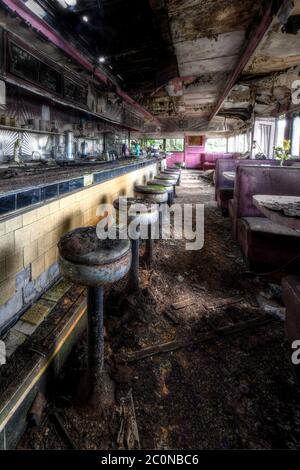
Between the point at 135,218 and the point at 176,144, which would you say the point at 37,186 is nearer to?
the point at 135,218

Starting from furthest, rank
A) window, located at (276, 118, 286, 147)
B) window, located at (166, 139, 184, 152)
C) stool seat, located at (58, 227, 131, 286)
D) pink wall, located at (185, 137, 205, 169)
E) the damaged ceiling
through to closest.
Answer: window, located at (166, 139, 184, 152), pink wall, located at (185, 137, 205, 169), window, located at (276, 118, 286, 147), the damaged ceiling, stool seat, located at (58, 227, 131, 286)

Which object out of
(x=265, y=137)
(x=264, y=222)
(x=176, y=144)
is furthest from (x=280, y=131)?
(x=176, y=144)

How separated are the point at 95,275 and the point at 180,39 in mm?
4802

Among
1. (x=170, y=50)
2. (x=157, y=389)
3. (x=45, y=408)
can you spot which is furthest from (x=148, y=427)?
(x=170, y=50)

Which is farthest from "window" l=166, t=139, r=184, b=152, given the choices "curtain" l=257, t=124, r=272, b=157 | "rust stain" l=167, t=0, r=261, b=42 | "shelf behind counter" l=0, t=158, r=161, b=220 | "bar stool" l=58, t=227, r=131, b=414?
"bar stool" l=58, t=227, r=131, b=414

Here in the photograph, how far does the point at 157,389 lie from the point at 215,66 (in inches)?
261

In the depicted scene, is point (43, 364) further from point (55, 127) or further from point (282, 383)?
point (55, 127)

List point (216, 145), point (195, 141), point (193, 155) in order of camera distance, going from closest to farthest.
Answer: point (195, 141), point (193, 155), point (216, 145)

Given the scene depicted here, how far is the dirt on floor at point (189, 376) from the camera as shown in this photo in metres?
1.27

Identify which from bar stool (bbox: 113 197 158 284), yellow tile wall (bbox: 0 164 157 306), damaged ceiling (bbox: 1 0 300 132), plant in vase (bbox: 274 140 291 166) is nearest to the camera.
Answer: yellow tile wall (bbox: 0 164 157 306)

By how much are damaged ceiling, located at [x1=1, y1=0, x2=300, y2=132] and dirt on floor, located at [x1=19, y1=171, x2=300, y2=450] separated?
340 centimetres

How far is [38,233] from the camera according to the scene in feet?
6.12

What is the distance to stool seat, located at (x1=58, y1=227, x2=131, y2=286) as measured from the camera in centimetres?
123

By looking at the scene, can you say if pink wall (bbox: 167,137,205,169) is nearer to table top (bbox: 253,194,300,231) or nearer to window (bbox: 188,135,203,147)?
window (bbox: 188,135,203,147)
